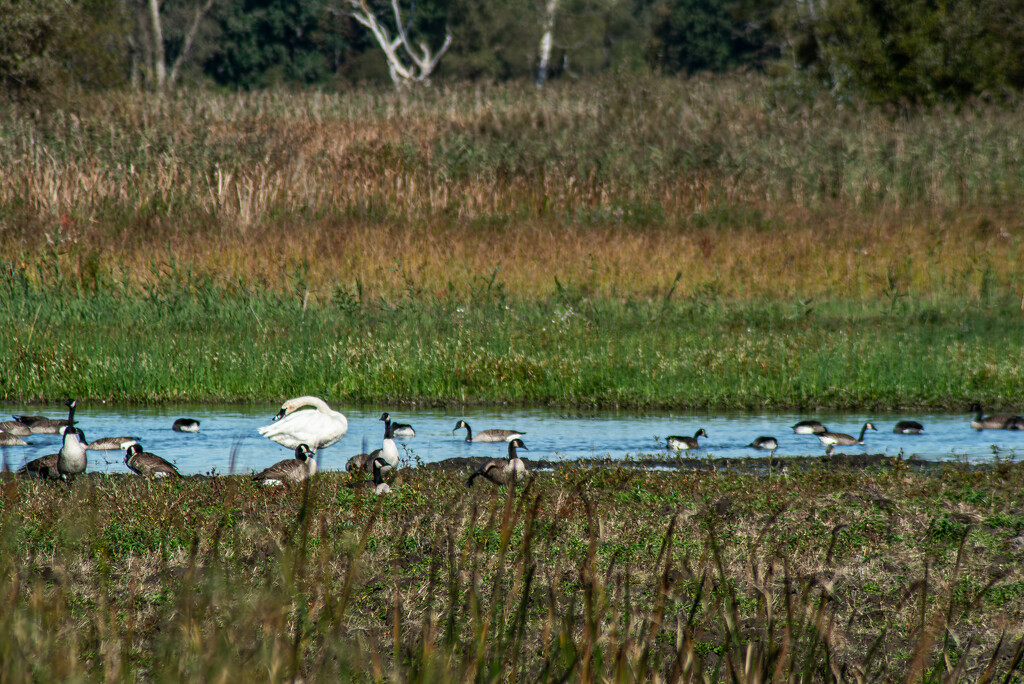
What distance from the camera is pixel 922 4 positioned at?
98.8ft

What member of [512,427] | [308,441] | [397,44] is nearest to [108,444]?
[308,441]

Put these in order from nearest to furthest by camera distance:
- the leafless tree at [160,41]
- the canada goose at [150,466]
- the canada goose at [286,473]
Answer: the canada goose at [286,473], the canada goose at [150,466], the leafless tree at [160,41]

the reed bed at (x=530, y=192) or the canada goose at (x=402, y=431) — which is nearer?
the canada goose at (x=402, y=431)

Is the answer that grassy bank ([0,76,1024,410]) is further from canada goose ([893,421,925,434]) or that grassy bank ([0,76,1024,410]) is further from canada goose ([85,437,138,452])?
canada goose ([85,437,138,452])

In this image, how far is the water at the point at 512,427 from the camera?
11.1 m

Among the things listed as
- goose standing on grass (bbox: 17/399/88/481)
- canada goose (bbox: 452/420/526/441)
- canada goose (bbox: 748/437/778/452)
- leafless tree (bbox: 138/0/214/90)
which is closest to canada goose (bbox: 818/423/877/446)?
canada goose (bbox: 748/437/778/452)

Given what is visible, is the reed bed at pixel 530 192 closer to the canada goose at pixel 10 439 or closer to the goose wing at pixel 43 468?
the canada goose at pixel 10 439

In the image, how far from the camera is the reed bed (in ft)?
63.0

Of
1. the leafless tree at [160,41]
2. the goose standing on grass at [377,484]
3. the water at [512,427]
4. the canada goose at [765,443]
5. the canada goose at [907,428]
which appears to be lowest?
the water at [512,427]

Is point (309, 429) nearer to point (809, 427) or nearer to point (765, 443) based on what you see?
point (765, 443)

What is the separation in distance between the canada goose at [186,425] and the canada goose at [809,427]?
6.47 meters

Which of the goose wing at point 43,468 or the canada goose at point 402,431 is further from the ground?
the goose wing at point 43,468

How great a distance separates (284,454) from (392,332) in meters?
4.73

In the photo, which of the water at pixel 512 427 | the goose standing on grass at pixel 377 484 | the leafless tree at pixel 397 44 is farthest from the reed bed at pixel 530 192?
the leafless tree at pixel 397 44
